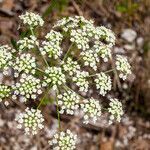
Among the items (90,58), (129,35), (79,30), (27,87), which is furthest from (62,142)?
(129,35)

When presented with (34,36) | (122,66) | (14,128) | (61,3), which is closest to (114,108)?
(122,66)

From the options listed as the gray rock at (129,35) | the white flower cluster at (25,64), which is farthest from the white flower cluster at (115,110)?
the gray rock at (129,35)

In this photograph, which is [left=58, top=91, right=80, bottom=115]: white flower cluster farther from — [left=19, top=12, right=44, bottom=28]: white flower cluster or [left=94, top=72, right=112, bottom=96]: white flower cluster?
[left=19, top=12, right=44, bottom=28]: white flower cluster

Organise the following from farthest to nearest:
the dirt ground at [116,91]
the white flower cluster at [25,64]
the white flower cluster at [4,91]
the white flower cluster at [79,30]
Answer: the dirt ground at [116,91] → the white flower cluster at [79,30] → the white flower cluster at [25,64] → the white flower cluster at [4,91]

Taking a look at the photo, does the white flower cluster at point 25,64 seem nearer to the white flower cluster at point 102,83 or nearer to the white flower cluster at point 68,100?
the white flower cluster at point 68,100

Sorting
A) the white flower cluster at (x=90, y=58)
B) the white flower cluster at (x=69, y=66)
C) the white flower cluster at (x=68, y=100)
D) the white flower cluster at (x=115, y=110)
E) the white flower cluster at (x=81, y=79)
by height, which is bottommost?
the white flower cluster at (x=115, y=110)

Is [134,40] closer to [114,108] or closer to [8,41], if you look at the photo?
[8,41]

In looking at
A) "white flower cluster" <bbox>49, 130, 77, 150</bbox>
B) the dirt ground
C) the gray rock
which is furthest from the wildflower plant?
the gray rock
